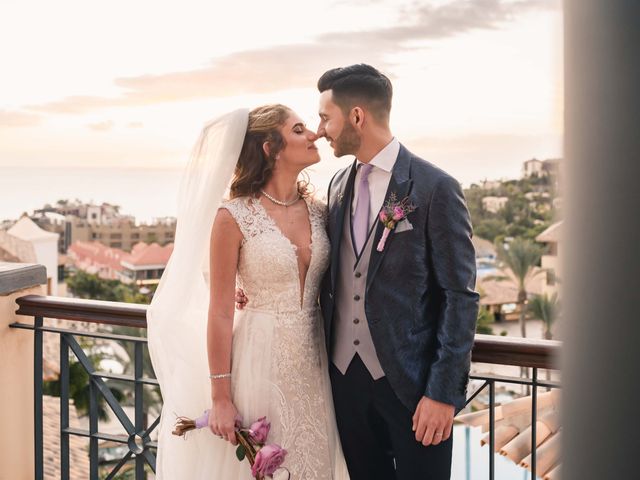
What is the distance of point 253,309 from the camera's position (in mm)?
2287

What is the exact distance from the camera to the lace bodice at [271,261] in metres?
2.20

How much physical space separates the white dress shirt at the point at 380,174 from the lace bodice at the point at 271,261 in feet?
0.60

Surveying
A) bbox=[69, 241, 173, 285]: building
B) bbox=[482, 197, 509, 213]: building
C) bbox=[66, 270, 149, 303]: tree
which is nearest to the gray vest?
bbox=[482, 197, 509, 213]: building

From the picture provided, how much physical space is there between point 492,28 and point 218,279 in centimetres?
4692

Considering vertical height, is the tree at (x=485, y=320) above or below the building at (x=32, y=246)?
below

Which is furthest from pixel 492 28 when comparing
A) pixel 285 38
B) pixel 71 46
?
pixel 71 46

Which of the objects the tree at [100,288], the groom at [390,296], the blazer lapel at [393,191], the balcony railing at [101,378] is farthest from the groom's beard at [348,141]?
the tree at [100,288]

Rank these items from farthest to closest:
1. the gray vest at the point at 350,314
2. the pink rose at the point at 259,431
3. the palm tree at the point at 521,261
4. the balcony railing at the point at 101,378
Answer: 1. the palm tree at the point at 521,261
2. the balcony railing at the point at 101,378
3. the pink rose at the point at 259,431
4. the gray vest at the point at 350,314

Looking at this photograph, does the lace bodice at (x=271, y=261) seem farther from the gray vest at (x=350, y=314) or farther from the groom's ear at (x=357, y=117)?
the groom's ear at (x=357, y=117)

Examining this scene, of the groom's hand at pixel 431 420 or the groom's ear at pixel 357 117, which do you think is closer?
the groom's hand at pixel 431 420

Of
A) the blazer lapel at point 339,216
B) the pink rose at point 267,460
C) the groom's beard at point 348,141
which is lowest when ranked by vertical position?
the pink rose at point 267,460

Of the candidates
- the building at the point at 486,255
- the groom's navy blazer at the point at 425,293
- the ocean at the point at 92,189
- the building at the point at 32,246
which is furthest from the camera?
the ocean at the point at 92,189

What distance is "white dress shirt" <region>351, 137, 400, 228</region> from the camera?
6.91ft

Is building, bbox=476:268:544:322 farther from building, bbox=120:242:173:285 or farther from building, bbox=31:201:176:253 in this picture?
building, bbox=31:201:176:253
